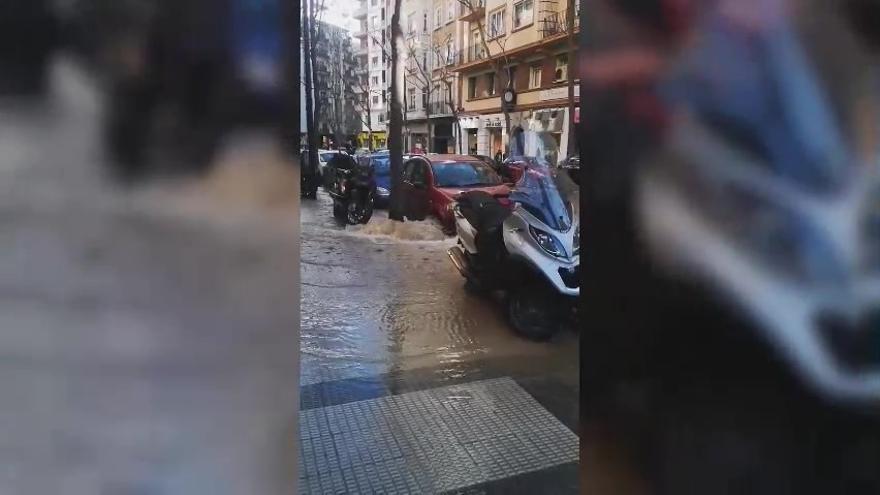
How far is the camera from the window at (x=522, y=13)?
3.30 meters

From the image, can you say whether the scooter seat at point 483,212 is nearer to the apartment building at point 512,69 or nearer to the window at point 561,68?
the apartment building at point 512,69

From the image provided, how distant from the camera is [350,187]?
3.95 meters

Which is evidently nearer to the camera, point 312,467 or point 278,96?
point 278,96

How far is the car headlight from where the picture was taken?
13.2 feet

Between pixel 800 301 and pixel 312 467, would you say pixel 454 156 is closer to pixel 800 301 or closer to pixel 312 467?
pixel 312 467

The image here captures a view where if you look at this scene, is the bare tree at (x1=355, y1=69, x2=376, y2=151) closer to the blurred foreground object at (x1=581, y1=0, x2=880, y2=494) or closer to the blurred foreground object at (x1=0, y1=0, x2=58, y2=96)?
the blurred foreground object at (x1=581, y1=0, x2=880, y2=494)

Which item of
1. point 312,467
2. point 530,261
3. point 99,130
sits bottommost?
point 312,467

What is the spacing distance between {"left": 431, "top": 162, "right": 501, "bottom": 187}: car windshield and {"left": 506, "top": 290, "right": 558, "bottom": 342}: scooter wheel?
783 millimetres

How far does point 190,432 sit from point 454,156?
8.56 feet

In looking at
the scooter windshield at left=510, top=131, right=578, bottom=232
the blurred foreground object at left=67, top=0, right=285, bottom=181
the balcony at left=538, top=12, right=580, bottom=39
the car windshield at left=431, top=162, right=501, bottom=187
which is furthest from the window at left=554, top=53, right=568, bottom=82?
the blurred foreground object at left=67, top=0, right=285, bottom=181

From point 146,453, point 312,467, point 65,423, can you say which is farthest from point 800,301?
point 312,467

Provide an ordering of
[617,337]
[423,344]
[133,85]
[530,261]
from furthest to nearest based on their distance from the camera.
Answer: [530,261]
[423,344]
[617,337]
[133,85]

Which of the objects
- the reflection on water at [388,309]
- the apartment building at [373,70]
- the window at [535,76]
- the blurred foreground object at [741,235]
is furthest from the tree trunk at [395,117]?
the blurred foreground object at [741,235]

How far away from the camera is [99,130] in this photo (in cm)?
140
